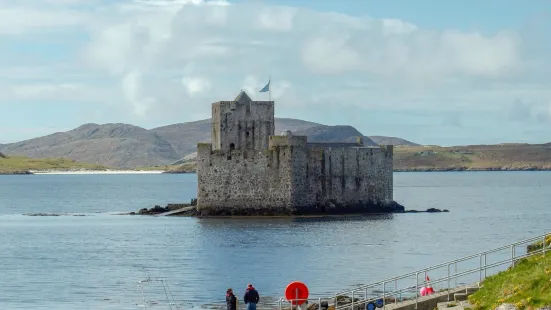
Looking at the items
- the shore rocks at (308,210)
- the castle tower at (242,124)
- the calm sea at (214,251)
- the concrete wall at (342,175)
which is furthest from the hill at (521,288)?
the castle tower at (242,124)

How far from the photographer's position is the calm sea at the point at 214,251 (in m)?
49.0

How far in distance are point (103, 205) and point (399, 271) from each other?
79954 mm

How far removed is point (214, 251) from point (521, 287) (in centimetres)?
3951

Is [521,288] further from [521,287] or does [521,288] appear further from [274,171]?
[274,171]

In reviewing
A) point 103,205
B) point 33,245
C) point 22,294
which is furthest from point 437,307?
point 103,205

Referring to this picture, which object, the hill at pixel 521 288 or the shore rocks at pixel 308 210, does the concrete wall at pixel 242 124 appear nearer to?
the shore rocks at pixel 308 210

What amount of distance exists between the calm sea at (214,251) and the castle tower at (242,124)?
21.1 ft

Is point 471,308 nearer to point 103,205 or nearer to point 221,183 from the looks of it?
point 221,183

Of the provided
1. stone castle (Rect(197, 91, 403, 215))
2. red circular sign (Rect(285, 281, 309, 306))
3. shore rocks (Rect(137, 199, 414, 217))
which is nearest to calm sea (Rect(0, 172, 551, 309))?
shore rocks (Rect(137, 199, 414, 217))

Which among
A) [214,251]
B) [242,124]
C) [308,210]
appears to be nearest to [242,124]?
[242,124]

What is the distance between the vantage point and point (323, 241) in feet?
226

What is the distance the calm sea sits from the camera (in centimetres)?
4897

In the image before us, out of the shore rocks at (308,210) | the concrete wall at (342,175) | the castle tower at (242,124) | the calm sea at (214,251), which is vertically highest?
the castle tower at (242,124)

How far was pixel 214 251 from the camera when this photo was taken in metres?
65.8
